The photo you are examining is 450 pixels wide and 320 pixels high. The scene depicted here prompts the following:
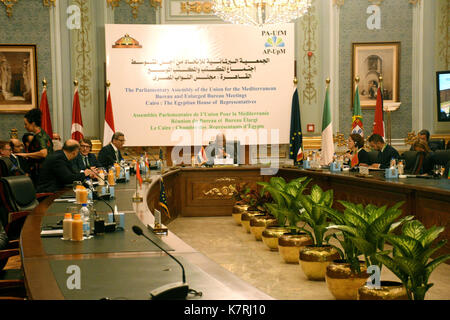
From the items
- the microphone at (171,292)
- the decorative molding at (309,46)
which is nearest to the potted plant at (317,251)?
the microphone at (171,292)

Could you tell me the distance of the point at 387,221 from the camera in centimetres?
338

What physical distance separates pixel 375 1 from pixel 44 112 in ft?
22.0

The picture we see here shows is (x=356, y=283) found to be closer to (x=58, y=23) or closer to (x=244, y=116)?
(x=244, y=116)

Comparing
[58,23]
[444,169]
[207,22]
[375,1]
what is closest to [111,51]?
[58,23]

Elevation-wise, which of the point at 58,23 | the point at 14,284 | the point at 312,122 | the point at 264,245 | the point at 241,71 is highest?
the point at 58,23

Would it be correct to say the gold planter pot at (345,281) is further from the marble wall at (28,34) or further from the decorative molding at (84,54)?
the marble wall at (28,34)

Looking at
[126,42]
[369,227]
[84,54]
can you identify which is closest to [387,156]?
[369,227]

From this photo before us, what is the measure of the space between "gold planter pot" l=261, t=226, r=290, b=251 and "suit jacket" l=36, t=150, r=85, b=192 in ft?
7.29

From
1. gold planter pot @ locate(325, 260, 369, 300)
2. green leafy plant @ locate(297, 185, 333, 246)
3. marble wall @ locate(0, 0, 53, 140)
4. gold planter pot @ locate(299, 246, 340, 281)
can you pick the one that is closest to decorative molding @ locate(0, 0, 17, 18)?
marble wall @ locate(0, 0, 53, 140)

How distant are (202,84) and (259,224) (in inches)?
178

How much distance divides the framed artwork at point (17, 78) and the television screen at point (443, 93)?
7588 mm

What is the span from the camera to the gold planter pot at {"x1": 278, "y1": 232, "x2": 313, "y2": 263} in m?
5.05

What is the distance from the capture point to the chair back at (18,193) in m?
4.36

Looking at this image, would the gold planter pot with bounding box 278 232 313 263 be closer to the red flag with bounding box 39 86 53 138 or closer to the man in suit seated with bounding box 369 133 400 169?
the man in suit seated with bounding box 369 133 400 169
